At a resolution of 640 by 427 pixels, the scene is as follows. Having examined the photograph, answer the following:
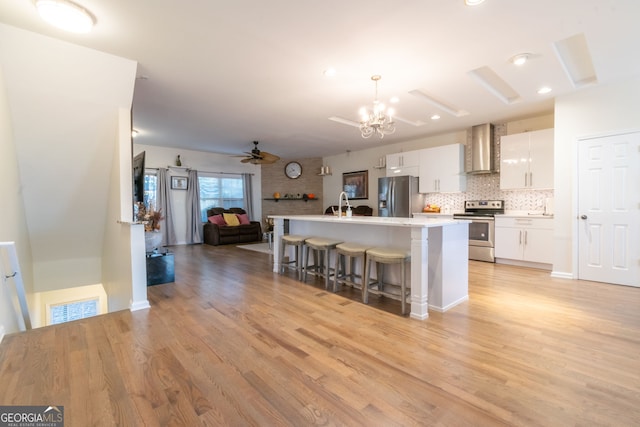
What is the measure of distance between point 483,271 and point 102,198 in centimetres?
587

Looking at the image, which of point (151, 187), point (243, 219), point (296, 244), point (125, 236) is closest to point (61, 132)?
point (125, 236)

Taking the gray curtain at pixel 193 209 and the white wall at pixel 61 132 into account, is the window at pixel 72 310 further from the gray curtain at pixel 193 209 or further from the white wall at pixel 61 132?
the gray curtain at pixel 193 209

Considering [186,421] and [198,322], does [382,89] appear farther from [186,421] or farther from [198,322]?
[186,421]

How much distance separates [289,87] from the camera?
145 inches

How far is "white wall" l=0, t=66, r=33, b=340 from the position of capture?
2.53m

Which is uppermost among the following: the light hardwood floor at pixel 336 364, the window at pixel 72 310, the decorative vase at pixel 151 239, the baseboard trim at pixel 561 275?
the decorative vase at pixel 151 239

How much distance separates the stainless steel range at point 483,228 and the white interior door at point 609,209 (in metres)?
1.30

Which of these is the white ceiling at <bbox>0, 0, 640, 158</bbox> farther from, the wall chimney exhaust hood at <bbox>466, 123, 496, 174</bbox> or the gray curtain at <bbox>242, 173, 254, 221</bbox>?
the gray curtain at <bbox>242, 173, 254, 221</bbox>

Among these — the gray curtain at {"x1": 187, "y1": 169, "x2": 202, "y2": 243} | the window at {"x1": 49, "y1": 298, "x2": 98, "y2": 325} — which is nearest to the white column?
the window at {"x1": 49, "y1": 298, "x2": 98, "y2": 325}

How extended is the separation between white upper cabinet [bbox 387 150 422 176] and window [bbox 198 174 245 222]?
4567 millimetres

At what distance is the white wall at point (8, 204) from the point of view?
2.53 metres

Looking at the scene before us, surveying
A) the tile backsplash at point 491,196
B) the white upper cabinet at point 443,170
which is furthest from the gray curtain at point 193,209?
the tile backsplash at point 491,196

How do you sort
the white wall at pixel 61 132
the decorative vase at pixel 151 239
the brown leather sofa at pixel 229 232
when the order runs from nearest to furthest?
the white wall at pixel 61 132
the decorative vase at pixel 151 239
the brown leather sofa at pixel 229 232

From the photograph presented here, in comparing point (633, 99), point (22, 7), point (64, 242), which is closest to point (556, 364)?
point (633, 99)
